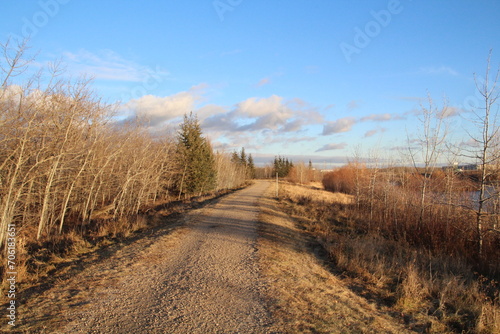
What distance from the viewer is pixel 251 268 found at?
24.2ft

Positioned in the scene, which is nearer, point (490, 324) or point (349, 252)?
point (490, 324)

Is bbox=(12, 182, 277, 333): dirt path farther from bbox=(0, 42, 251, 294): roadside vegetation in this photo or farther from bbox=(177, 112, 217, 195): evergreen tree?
bbox=(177, 112, 217, 195): evergreen tree

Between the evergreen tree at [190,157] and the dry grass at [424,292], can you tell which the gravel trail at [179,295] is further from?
the evergreen tree at [190,157]

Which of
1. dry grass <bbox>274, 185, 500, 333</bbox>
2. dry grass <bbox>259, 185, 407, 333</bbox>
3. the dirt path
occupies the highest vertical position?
the dirt path

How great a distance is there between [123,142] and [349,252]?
12.4 meters

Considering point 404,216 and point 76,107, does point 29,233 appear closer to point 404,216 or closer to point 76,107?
point 76,107

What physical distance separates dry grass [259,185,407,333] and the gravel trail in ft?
1.27

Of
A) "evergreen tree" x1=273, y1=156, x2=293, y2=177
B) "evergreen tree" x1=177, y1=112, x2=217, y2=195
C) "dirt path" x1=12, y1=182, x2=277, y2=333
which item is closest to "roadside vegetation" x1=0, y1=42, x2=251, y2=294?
"dirt path" x1=12, y1=182, x2=277, y2=333

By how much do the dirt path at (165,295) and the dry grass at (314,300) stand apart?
0.40 m

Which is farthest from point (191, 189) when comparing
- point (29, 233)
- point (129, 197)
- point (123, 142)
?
point (29, 233)

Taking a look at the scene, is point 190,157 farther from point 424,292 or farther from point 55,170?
point 424,292

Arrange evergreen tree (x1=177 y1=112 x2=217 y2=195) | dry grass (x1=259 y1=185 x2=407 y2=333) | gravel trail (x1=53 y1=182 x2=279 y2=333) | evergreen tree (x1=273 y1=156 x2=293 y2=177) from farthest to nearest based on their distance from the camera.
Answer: evergreen tree (x1=273 y1=156 x2=293 y2=177) → evergreen tree (x1=177 y1=112 x2=217 y2=195) → dry grass (x1=259 y1=185 x2=407 y2=333) → gravel trail (x1=53 y1=182 x2=279 y2=333)

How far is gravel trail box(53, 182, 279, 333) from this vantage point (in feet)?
14.9

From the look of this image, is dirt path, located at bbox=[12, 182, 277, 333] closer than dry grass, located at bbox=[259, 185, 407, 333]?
Yes
